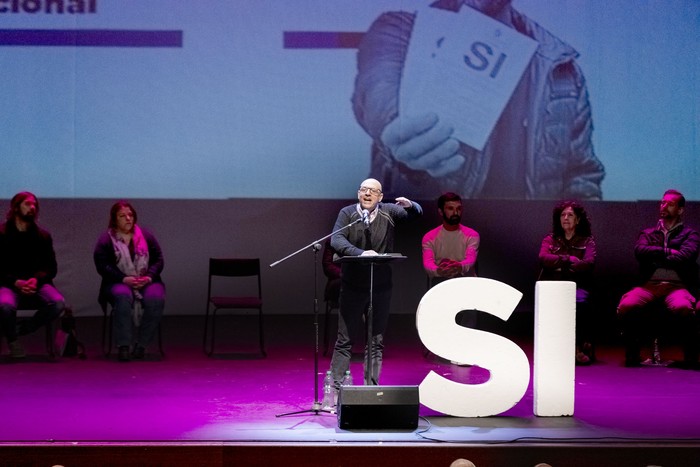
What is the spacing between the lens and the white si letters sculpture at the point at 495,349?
493 cm

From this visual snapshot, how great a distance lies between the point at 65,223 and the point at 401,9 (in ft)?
12.2

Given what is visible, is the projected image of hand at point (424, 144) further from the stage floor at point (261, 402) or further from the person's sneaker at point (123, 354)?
the person's sneaker at point (123, 354)

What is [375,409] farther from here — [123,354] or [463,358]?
[123,354]

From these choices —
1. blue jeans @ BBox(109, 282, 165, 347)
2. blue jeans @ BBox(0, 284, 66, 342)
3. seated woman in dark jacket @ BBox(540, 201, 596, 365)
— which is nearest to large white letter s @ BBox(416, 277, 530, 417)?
seated woman in dark jacket @ BBox(540, 201, 596, 365)

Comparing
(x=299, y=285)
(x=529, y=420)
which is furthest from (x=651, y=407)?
(x=299, y=285)

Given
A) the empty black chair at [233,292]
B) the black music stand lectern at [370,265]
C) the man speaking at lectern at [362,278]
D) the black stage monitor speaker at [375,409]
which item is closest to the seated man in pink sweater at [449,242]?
the empty black chair at [233,292]

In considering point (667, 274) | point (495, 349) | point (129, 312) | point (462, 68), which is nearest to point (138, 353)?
point (129, 312)

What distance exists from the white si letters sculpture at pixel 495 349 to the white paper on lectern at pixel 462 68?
12.7ft

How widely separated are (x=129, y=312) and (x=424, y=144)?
320 cm

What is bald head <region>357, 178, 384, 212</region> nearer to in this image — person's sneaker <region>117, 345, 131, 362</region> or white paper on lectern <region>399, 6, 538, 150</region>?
person's sneaker <region>117, 345, 131, 362</region>

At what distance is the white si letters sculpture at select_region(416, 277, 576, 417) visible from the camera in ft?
16.2

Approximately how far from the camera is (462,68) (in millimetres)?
8664

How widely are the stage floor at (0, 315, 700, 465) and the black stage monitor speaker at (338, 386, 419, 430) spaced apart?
3.0 inches
